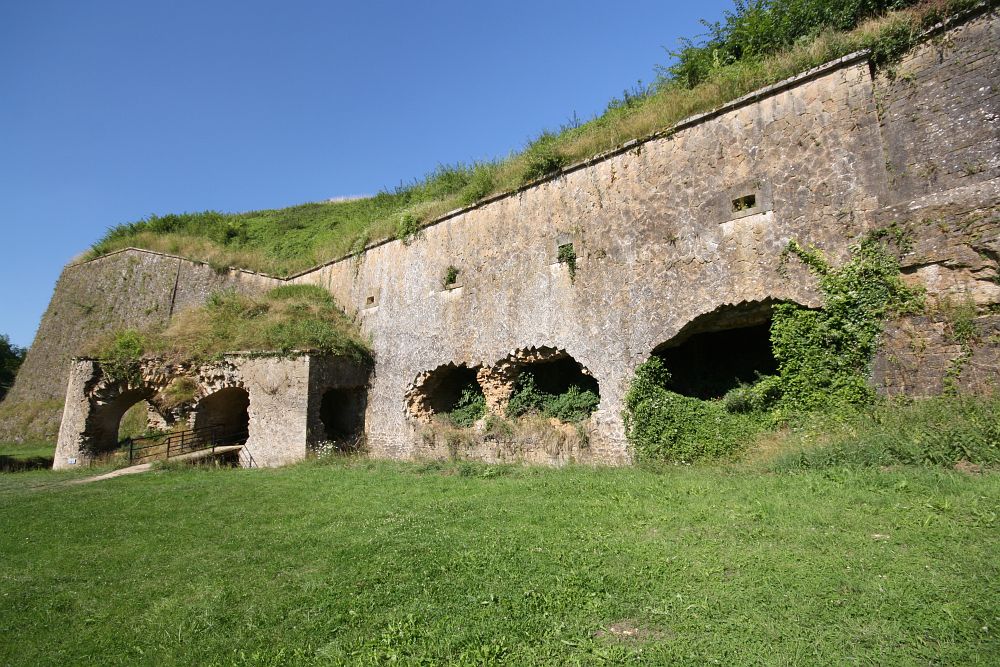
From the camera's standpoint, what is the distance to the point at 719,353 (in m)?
10.9

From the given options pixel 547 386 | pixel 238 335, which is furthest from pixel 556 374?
pixel 238 335

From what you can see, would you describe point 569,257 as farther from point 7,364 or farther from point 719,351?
point 7,364

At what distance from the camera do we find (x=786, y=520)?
17.0 ft

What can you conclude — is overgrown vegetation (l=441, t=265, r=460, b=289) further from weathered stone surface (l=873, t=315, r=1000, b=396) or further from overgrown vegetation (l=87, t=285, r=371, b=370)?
weathered stone surface (l=873, t=315, r=1000, b=396)

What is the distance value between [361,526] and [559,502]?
2528 millimetres

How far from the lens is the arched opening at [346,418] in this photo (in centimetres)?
1502

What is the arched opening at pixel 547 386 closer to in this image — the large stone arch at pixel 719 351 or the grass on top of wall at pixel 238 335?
the large stone arch at pixel 719 351

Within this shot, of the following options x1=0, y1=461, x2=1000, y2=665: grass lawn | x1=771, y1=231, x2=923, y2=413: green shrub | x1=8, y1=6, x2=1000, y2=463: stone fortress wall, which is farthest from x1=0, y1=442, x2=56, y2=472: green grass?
x1=771, y1=231, x2=923, y2=413: green shrub

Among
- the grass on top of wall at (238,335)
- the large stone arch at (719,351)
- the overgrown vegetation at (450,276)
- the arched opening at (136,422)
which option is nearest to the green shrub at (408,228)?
the overgrown vegetation at (450,276)

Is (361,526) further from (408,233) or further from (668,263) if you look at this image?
(408,233)

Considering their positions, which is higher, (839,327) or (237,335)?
(237,335)

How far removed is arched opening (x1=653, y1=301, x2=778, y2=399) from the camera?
30.9 ft

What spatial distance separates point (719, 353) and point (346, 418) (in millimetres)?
10474

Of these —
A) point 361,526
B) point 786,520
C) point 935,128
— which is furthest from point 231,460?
point 935,128
